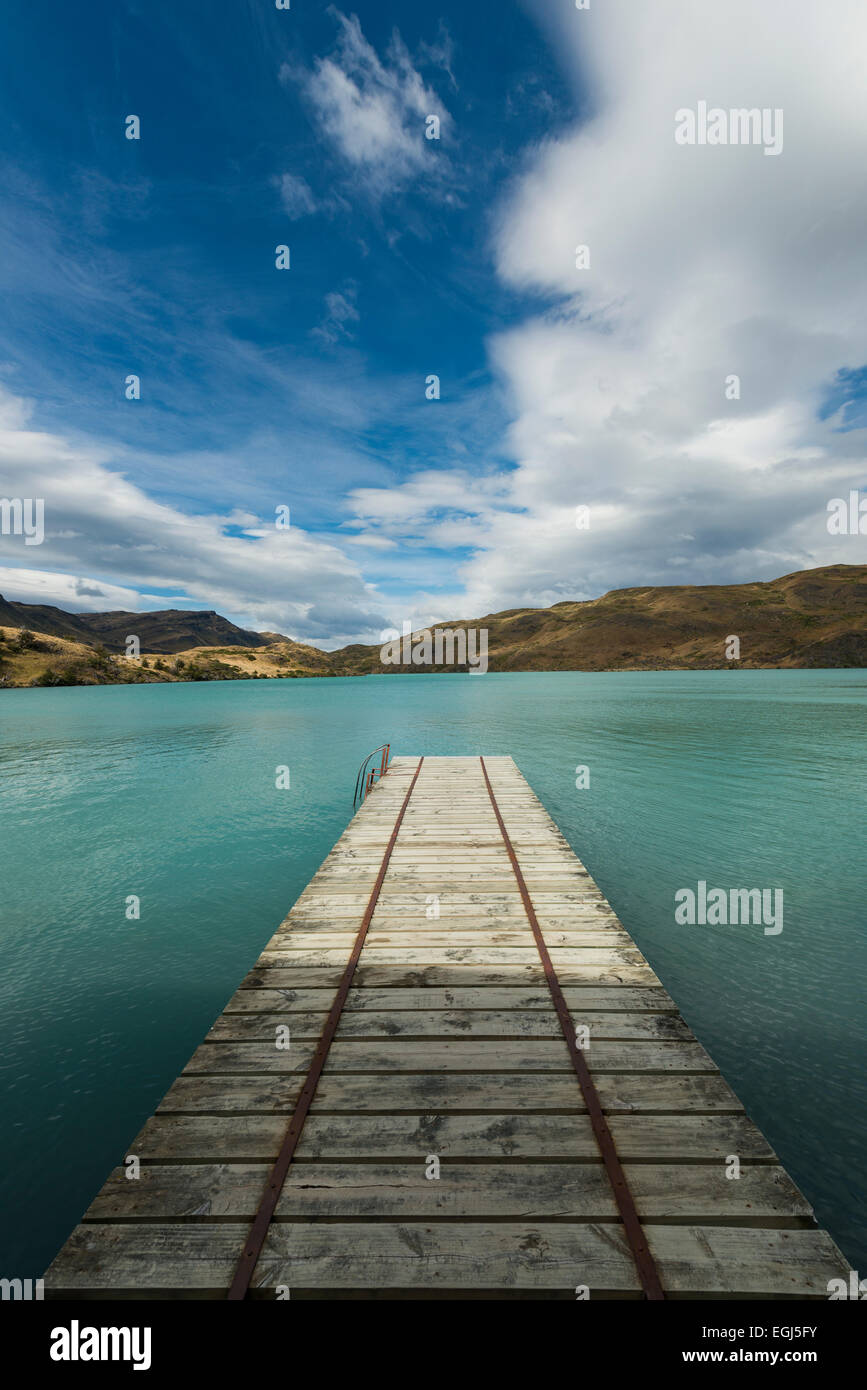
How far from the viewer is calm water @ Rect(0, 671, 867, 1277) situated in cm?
624

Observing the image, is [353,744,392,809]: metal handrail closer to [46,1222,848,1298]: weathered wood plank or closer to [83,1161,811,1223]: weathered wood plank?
[83,1161,811,1223]: weathered wood plank

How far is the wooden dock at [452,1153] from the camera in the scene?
313cm

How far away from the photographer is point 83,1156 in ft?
19.7

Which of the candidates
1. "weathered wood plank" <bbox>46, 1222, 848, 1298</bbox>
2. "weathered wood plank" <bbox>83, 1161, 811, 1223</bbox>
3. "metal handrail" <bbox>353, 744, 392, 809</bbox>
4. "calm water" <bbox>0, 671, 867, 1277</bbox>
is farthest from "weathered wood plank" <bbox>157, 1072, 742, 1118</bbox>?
"metal handrail" <bbox>353, 744, 392, 809</bbox>

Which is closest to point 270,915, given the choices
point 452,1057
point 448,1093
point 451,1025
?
point 451,1025

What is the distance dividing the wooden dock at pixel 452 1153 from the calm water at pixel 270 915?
2.40 m

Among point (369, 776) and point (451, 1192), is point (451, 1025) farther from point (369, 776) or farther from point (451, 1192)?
point (369, 776)

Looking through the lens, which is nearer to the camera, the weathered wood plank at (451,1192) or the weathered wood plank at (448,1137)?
the weathered wood plank at (451,1192)

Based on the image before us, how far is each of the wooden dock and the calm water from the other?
240 cm

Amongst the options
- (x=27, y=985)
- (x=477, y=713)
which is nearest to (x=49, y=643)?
(x=477, y=713)

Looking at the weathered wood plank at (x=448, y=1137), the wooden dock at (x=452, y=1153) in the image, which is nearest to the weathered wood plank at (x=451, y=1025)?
the wooden dock at (x=452, y=1153)

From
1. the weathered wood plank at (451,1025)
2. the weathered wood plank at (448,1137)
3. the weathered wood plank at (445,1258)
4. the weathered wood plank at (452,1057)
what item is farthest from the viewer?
the weathered wood plank at (451,1025)

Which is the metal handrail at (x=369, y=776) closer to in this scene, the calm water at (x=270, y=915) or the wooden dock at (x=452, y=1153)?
the calm water at (x=270, y=915)

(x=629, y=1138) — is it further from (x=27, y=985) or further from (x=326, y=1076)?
(x=27, y=985)
